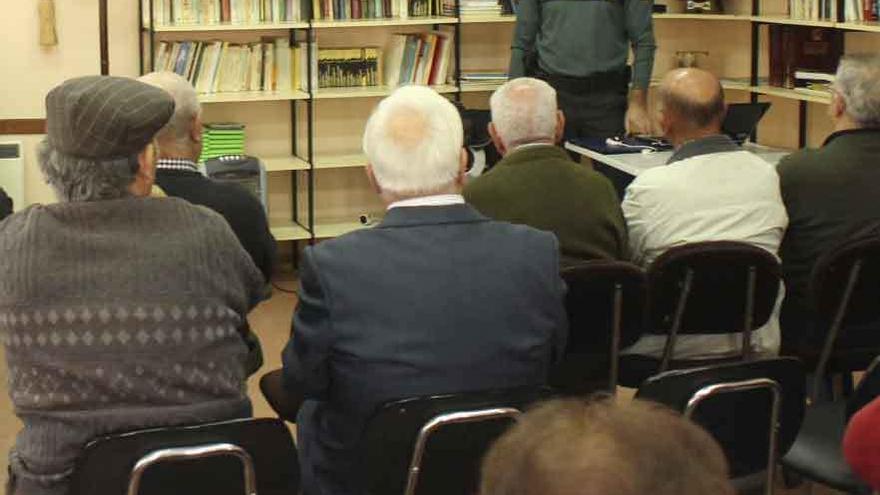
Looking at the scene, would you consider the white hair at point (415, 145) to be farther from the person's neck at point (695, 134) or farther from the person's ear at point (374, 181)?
the person's neck at point (695, 134)

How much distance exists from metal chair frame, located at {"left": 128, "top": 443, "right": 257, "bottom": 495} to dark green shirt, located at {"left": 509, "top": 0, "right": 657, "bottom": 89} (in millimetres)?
4004

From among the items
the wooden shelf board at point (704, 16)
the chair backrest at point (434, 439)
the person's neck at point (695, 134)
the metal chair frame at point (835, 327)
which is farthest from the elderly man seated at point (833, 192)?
the wooden shelf board at point (704, 16)

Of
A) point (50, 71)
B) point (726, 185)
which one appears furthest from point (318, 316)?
point (50, 71)

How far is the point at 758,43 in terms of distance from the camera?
6.87 metres

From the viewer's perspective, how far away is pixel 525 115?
3686 millimetres

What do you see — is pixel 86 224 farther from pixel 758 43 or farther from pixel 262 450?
pixel 758 43

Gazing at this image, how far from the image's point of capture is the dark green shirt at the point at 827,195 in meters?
3.62

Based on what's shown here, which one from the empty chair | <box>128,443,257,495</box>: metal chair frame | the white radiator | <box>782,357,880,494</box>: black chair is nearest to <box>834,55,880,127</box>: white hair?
the empty chair

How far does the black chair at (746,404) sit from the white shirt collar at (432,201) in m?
0.53

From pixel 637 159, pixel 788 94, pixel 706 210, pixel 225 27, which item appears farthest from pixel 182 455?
pixel 788 94

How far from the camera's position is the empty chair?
336 cm

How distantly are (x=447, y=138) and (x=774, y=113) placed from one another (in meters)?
4.52

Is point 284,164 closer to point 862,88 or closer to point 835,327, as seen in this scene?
point 862,88

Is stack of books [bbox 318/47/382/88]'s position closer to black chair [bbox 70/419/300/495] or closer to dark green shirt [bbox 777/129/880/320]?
dark green shirt [bbox 777/129/880/320]
